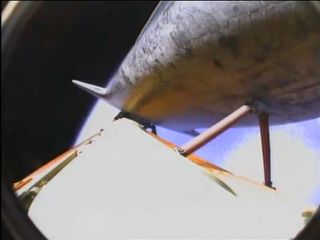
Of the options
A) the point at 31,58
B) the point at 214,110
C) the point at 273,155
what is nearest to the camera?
the point at 31,58

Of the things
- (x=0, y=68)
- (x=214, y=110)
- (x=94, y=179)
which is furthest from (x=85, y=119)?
(x=0, y=68)

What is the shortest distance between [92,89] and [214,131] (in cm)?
24

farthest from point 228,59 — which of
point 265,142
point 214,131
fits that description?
point 265,142

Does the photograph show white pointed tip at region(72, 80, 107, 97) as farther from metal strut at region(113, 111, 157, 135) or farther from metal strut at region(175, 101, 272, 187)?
metal strut at region(175, 101, 272, 187)

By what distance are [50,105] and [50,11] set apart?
263 mm

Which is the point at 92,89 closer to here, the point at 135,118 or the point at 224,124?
the point at 135,118

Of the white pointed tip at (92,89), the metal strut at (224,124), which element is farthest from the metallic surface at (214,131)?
the white pointed tip at (92,89)

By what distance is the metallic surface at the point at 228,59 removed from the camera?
55cm

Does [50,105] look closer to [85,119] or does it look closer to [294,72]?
[85,119]

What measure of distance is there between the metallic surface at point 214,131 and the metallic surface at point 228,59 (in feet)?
0.05

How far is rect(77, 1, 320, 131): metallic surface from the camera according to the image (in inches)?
21.5

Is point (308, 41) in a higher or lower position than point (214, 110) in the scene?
higher

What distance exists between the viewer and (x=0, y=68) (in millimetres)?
366

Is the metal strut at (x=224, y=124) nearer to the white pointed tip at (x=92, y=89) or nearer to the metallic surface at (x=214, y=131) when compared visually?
the metallic surface at (x=214, y=131)
